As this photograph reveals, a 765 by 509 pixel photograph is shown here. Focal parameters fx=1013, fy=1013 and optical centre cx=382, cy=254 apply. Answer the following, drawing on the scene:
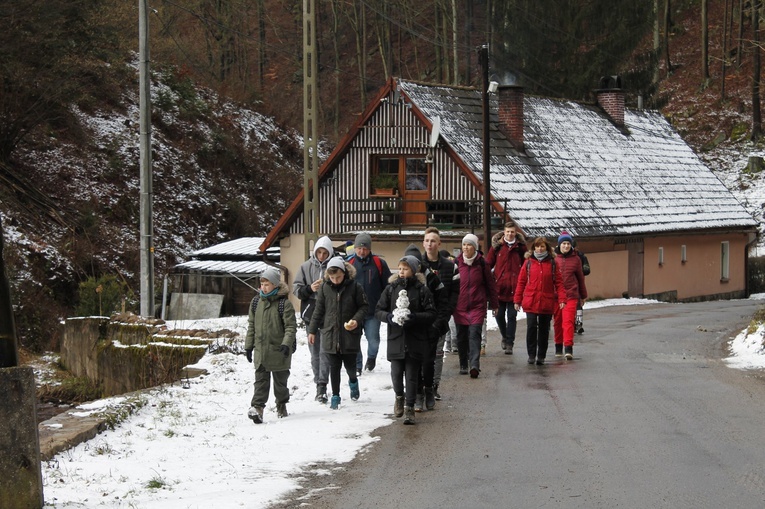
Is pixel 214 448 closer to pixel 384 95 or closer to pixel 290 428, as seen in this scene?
pixel 290 428

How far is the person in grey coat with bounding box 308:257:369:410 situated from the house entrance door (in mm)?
19840

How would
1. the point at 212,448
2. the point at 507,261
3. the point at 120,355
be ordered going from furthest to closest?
the point at 120,355, the point at 507,261, the point at 212,448

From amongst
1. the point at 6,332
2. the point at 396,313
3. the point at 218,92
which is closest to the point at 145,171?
the point at 396,313

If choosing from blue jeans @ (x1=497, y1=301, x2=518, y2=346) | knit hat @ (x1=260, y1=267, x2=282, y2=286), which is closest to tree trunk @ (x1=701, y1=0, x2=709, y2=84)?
blue jeans @ (x1=497, y1=301, x2=518, y2=346)

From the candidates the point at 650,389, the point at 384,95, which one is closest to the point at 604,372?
the point at 650,389

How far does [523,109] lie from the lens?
34.8 metres

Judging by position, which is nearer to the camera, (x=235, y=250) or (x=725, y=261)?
A: (x=235, y=250)

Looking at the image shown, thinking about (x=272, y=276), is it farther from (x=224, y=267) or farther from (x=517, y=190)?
(x=224, y=267)

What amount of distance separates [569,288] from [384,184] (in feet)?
56.7

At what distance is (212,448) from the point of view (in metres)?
9.59

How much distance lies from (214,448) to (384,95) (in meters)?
23.2

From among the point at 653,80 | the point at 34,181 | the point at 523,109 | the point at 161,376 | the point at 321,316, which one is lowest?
the point at 161,376

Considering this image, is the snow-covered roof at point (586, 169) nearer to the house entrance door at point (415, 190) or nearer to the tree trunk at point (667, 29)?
the house entrance door at point (415, 190)

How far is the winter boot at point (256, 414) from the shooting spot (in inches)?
423
